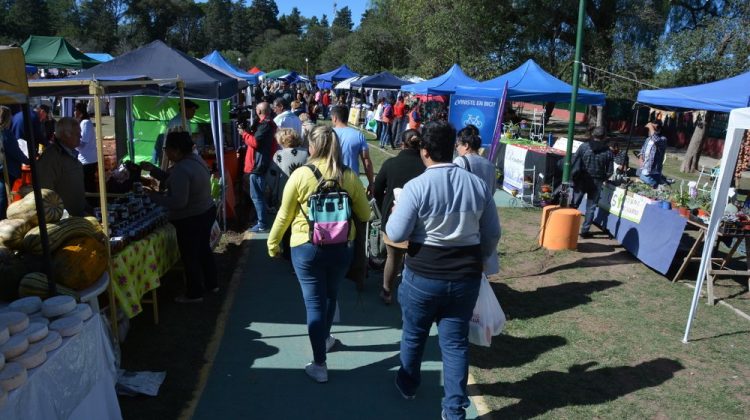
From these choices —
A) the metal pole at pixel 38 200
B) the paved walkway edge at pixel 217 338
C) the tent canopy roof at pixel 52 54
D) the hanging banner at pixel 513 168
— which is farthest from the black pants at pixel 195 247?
the tent canopy roof at pixel 52 54

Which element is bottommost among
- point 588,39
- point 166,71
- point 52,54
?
point 166,71

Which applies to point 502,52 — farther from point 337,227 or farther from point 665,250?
point 337,227

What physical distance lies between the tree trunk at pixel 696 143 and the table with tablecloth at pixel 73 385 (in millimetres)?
17304

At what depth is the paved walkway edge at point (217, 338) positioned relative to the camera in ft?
12.0

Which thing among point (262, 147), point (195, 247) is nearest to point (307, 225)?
point (195, 247)

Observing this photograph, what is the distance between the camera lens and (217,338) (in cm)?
462

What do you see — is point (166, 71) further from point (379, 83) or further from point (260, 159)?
point (379, 83)

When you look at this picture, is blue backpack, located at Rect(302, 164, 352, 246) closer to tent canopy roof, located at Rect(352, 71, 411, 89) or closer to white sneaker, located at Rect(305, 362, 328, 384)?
white sneaker, located at Rect(305, 362, 328, 384)

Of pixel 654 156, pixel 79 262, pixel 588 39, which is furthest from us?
pixel 588 39

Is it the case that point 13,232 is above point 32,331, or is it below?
above

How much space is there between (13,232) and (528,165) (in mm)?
9360

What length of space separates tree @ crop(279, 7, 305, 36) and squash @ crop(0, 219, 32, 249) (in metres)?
121

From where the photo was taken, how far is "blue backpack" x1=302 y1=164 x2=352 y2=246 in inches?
137

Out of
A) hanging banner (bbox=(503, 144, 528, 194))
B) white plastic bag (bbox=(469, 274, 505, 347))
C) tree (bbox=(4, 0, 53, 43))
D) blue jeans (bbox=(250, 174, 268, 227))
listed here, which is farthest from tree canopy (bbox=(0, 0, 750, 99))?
tree (bbox=(4, 0, 53, 43))
